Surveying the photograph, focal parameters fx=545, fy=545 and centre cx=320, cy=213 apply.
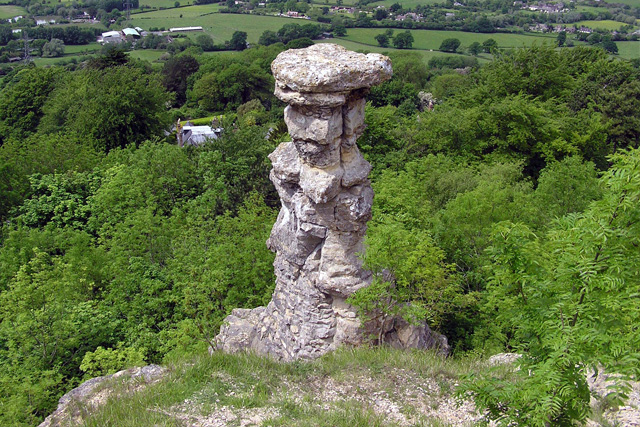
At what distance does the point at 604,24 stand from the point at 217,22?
75691 mm

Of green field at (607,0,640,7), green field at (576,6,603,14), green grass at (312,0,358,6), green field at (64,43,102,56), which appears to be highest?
green field at (607,0,640,7)

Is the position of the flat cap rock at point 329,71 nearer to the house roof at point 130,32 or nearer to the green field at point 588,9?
the house roof at point 130,32

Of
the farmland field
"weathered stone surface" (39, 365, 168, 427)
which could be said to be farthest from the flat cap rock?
the farmland field

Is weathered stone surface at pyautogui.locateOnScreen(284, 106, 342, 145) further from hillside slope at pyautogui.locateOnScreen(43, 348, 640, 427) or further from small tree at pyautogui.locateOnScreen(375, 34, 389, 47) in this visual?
small tree at pyautogui.locateOnScreen(375, 34, 389, 47)

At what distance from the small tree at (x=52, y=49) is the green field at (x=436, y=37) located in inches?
1929

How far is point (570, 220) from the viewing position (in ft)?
25.6

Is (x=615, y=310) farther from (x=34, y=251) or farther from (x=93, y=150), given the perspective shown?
(x=93, y=150)

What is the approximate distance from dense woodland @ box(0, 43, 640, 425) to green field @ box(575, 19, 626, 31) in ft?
238

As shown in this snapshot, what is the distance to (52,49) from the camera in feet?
292

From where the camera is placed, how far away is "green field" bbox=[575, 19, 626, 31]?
101 m

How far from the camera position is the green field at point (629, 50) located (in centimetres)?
7849

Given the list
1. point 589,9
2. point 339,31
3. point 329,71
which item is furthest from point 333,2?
point 329,71

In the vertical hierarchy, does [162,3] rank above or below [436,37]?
above

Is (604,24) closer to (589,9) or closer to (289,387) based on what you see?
(589,9)
